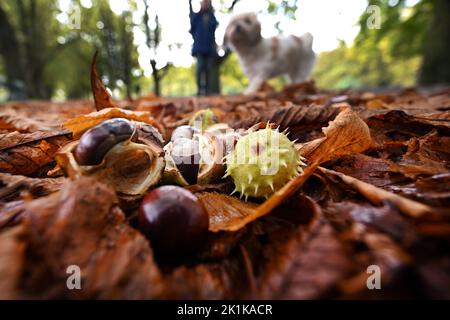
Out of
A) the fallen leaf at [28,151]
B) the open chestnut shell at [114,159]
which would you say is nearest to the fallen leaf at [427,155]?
the open chestnut shell at [114,159]

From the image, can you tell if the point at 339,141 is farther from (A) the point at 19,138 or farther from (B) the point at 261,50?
(B) the point at 261,50

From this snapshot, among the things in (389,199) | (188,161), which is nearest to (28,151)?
(188,161)

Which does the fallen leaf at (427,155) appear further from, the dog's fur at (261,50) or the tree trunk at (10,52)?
the tree trunk at (10,52)

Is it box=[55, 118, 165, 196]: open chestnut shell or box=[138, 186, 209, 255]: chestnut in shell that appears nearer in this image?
box=[138, 186, 209, 255]: chestnut in shell

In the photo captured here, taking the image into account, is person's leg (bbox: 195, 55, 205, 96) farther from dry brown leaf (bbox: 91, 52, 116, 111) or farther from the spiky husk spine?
the spiky husk spine

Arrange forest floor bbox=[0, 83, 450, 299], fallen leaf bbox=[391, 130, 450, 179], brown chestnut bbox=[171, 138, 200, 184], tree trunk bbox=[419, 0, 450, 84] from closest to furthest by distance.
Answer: forest floor bbox=[0, 83, 450, 299] < fallen leaf bbox=[391, 130, 450, 179] < brown chestnut bbox=[171, 138, 200, 184] < tree trunk bbox=[419, 0, 450, 84]

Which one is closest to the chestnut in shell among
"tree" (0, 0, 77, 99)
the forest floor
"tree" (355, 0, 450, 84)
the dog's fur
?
the forest floor
